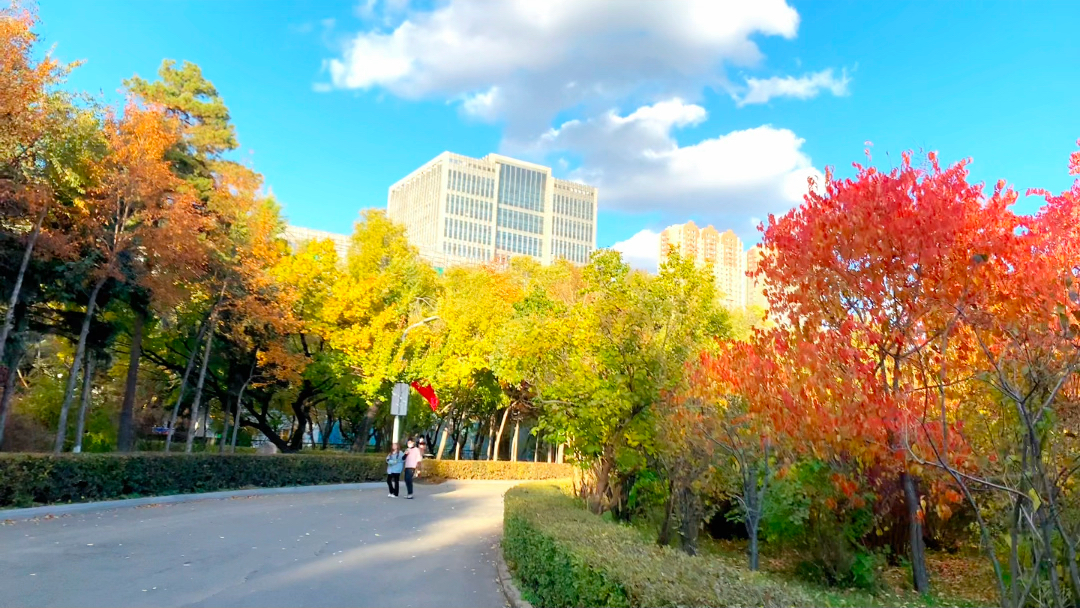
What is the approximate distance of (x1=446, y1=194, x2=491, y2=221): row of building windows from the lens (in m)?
123

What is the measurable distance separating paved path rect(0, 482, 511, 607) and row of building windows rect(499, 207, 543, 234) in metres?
116

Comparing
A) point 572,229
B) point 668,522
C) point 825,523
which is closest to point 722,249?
point 572,229

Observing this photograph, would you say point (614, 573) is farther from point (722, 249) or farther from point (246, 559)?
point (722, 249)

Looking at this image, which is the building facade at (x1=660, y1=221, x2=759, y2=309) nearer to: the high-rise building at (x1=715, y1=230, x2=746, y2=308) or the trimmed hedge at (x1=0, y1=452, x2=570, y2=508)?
the high-rise building at (x1=715, y1=230, x2=746, y2=308)

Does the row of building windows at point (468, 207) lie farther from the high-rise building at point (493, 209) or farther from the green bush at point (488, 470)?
the green bush at point (488, 470)

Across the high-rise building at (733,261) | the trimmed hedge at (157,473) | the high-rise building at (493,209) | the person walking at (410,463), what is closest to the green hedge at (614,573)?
the trimmed hedge at (157,473)

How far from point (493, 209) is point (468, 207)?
15.2ft

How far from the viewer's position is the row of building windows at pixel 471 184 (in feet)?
409

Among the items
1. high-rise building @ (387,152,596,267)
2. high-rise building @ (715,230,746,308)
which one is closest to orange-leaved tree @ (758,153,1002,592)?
high-rise building @ (715,230,746,308)

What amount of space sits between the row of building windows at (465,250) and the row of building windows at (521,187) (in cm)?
985

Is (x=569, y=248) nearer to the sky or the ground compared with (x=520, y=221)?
nearer to the ground

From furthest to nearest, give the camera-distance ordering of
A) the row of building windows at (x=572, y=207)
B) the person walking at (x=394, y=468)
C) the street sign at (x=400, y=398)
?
the row of building windows at (x=572, y=207) → the street sign at (x=400, y=398) → the person walking at (x=394, y=468)

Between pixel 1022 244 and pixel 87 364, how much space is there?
2215 centimetres

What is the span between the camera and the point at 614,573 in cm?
498
